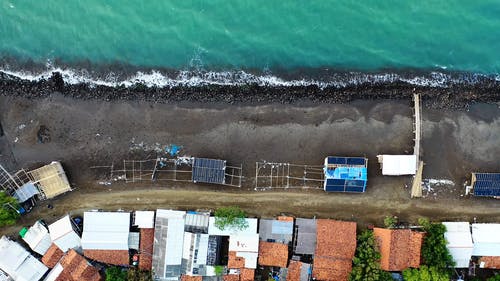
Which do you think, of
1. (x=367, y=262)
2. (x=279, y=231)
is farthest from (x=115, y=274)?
(x=367, y=262)

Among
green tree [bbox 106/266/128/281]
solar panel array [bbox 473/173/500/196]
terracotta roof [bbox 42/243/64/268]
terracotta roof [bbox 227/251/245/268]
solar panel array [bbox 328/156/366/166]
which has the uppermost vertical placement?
solar panel array [bbox 328/156/366/166]

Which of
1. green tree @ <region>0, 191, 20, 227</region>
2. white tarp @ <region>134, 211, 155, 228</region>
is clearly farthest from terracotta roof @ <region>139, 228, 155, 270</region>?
green tree @ <region>0, 191, 20, 227</region>

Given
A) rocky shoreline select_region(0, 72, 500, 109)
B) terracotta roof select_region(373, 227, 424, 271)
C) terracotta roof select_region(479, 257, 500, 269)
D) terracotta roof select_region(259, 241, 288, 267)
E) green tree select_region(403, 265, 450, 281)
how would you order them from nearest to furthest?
green tree select_region(403, 265, 450, 281)
terracotta roof select_region(373, 227, 424, 271)
terracotta roof select_region(479, 257, 500, 269)
terracotta roof select_region(259, 241, 288, 267)
rocky shoreline select_region(0, 72, 500, 109)

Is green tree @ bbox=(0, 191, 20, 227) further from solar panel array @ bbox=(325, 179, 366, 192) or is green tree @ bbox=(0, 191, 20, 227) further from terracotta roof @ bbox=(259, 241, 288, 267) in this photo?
solar panel array @ bbox=(325, 179, 366, 192)

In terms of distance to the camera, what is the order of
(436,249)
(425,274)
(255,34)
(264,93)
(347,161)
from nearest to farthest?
1. (425,274)
2. (436,249)
3. (347,161)
4. (264,93)
5. (255,34)

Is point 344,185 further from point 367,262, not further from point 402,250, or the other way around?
point 402,250

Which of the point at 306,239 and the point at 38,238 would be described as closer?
the point at 38,238
